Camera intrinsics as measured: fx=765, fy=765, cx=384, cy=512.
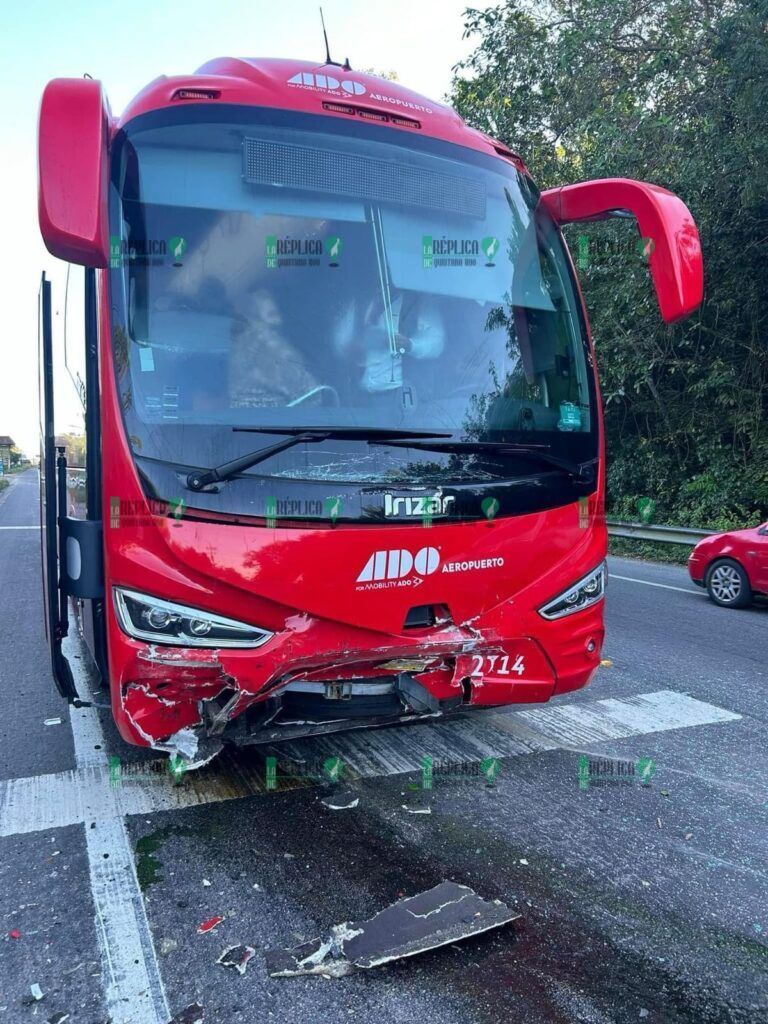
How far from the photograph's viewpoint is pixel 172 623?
282 cm

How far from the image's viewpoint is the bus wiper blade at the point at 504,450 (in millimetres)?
3140

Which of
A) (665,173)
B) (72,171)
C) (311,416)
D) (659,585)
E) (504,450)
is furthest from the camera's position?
(665,173)

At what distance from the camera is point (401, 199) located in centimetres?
339

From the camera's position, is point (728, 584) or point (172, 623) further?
point (728, 584)

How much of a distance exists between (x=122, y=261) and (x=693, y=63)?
45.9 ft

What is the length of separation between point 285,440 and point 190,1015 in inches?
74.0

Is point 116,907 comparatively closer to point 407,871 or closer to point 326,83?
point 407,871

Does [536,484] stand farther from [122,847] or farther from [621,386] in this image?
[621,386]

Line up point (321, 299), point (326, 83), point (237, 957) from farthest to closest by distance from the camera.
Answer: point (326, 83) < point (321, 299) < point (237, 957)

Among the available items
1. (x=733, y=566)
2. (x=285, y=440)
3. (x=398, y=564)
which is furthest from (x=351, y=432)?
(x=733, y=566)

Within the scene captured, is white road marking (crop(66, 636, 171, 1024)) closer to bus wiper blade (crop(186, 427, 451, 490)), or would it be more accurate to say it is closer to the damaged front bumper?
the damaged front bumper

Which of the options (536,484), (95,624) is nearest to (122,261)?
(95,624)

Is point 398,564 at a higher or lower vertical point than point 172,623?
higher

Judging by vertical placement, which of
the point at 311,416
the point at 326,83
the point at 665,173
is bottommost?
the point at 311,416
